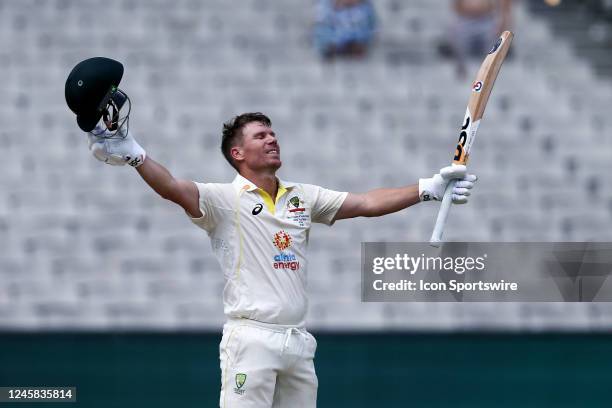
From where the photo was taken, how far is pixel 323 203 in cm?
379

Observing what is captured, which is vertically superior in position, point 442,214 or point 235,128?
point 235,128

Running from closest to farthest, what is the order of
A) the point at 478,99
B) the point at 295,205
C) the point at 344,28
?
the point at 295,205 → the point at 478,99 → the point at 344,28

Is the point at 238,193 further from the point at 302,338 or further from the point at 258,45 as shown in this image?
the point at 258,45

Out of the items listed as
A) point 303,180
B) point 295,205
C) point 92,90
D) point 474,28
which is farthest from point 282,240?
point 474,28

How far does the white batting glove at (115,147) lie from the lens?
11.0 feet

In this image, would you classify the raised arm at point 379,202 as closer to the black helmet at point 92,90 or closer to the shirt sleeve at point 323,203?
the shirt sleeve at point 323,203

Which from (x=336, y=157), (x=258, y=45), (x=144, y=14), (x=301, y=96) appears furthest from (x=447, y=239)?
(x=144, y=14)

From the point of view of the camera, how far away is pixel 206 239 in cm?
635

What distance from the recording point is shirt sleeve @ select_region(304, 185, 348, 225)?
12.4 ft

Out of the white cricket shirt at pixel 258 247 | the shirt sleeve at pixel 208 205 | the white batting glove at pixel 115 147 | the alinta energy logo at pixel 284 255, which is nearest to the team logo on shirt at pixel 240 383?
the white cricket shirt at pixel 258 247

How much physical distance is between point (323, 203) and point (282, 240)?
0.24 m

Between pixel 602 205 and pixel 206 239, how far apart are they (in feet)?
7.39

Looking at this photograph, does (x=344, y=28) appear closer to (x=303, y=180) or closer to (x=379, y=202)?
(x=303, y=180)

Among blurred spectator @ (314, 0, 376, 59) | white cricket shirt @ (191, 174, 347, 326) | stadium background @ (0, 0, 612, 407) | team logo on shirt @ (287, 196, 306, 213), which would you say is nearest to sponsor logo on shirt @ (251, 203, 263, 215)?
white cricket shirt @ (191, 174, 347, 326)
